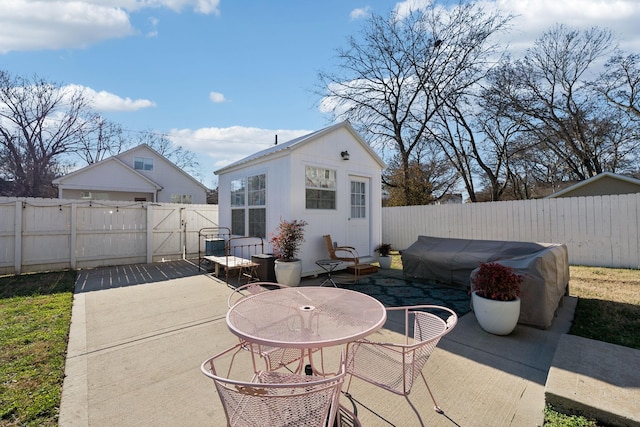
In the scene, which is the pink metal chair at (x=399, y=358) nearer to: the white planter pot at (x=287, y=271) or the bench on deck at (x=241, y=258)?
the white planter pot at (x=287, y=271)

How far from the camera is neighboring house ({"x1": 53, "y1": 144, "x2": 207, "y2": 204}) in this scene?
15.5 meters

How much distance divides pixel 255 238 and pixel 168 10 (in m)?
6.28

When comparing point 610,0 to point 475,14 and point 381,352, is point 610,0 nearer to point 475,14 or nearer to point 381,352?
point 475,14

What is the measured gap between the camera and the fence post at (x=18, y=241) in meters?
6.98

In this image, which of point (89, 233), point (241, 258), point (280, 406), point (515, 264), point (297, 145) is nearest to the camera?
point (280, 406)

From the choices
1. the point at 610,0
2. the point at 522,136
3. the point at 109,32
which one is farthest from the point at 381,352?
the point at 522,136

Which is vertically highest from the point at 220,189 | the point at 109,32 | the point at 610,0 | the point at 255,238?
the point at 610,0

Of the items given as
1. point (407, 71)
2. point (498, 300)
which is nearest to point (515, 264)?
point (498, 300)

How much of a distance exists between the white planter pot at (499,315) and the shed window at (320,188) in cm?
413

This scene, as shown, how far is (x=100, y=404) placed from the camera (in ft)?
7.26

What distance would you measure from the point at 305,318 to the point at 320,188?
16.4ft

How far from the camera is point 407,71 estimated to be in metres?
15.8

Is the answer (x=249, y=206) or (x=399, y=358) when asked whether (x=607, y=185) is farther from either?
(x=399, y=358)

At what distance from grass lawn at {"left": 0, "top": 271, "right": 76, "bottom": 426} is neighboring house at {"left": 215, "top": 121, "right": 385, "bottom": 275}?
394 centimetres
